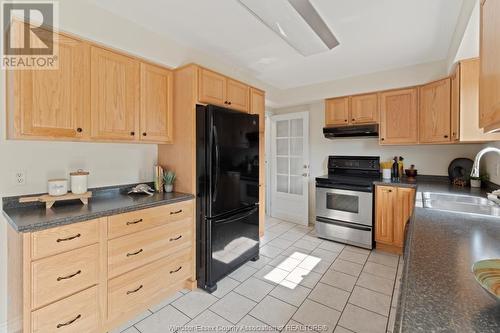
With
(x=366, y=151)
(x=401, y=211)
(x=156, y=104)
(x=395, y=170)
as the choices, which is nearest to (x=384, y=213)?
(x=401, y=211)

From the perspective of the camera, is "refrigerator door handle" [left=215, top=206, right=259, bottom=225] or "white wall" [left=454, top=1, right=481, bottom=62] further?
"refrigerator door handle" [left=215, top=206, right=259, bottom=225]

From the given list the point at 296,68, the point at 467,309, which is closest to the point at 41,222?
the point at 467,309

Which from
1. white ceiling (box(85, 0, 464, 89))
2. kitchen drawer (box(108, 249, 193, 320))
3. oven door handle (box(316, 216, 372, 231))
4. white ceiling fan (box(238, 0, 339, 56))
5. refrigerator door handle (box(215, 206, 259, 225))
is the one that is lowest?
kitchen drawer (box(108, 249, 193, 320))

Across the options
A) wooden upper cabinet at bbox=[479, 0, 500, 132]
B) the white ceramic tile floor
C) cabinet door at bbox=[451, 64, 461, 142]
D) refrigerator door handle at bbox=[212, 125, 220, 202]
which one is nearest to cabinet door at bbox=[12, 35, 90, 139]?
refrigerator door handle at bbox=[212, 125, 220, 202]

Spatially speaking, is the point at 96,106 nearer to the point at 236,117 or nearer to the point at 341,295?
the point at 236,117

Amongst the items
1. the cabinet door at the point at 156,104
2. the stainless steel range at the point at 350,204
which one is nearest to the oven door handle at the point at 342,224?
the stainless steel range at the point at 350,204

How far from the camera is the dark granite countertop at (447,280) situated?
57 cm

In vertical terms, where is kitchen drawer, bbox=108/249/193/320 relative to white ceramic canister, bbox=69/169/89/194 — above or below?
below

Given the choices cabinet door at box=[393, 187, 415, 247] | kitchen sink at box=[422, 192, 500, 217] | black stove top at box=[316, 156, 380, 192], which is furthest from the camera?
black stove top at box=[316, 156, 380, 192]

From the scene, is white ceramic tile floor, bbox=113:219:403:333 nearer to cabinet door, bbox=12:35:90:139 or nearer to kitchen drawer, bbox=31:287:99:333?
kitchen drawer, bbox=31:287:99:333

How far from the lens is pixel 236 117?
243 cm

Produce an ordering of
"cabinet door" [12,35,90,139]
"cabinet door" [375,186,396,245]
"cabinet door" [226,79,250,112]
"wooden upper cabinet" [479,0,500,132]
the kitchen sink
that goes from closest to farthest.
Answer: "wooden upper cabinet" [479,0,500,132] < "cabinet door" [12,35,90,139] < the kitchen sink < "cabinet door" [226,79,250,112] < "cabinet door" [375,186,396,245]

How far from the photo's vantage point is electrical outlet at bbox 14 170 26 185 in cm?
173

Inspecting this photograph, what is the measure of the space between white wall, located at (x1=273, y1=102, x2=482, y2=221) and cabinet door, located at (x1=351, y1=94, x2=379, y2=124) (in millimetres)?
397
